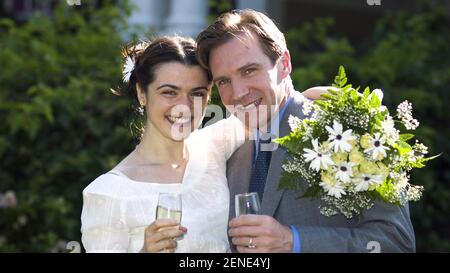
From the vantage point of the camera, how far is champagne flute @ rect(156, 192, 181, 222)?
3211 mm

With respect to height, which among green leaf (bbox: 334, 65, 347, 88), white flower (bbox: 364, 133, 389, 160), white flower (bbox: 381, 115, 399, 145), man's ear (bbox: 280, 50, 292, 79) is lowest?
white flower (bbox: 364, 133, 389, 160)

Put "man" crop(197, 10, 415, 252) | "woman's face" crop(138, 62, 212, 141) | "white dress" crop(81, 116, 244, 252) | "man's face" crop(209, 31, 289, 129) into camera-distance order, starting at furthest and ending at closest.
Result: "woman's face" crop(138, 62, 212, 141) → "man's face" crop(209, 31, 289, 129) → "white dress" crop(81, 116, 244, 252) → "man" crop(197, 10, 415, 252)

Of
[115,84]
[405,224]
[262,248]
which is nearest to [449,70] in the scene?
[115,84]

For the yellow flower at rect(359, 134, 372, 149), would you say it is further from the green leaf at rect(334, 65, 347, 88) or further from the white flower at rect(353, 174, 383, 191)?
the green leaf at rect(334, 65, 347, 88)

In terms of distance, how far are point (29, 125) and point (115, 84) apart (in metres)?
0.71

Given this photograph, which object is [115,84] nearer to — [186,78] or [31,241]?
[31,241]

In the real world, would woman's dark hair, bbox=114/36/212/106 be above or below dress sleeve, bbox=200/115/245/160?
above

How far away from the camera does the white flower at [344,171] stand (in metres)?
3.28

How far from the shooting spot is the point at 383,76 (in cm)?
683

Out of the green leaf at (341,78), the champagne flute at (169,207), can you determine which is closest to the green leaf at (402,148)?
the green leaf at (341,78)

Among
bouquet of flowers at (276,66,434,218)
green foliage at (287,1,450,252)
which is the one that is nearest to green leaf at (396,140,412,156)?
bouquet of flowers at (276,66,434,218)

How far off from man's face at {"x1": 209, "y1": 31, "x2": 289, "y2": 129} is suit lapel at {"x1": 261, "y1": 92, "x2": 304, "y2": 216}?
9 centimetres

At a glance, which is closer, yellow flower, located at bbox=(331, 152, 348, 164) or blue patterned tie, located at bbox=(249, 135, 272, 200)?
yellow flower, located at bbox=(331, 152, 348, 164)

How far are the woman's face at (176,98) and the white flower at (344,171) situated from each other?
80 cm
